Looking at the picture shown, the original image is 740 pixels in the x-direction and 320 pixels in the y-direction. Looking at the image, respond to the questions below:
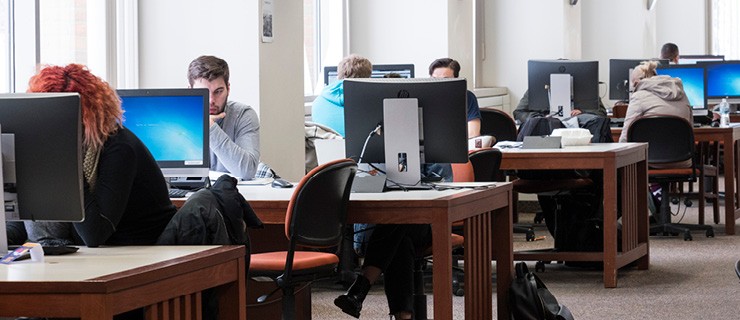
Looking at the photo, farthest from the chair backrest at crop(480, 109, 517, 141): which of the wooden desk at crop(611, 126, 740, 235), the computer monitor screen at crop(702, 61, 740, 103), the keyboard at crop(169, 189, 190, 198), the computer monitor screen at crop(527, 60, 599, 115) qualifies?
the keyboard at crop(169, 189, 190, 198)

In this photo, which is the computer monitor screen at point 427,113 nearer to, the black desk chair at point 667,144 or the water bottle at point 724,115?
the black desk chair at point 667,144

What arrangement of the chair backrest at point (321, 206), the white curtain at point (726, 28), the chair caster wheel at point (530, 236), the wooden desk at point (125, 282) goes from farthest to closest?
the white curtain at point (726, 28)
the chair caster wheel at point (530, 236)
the chair backrest at point (321, 206)
the wooden desk at point (125, 282)

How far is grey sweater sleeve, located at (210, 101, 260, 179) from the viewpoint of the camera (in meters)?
5.14

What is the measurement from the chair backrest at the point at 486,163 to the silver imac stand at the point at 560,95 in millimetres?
2238

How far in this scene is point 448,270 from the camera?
427 cm

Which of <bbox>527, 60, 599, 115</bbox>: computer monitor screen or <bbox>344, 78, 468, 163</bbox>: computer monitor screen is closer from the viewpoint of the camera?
<bbox>344, 78, 468, 163</bbox>: computer monitor screen

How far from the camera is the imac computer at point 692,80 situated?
9.84m

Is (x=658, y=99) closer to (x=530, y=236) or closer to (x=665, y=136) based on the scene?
(x=665, y=136)

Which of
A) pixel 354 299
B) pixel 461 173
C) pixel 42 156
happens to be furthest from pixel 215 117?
pixel 42 156

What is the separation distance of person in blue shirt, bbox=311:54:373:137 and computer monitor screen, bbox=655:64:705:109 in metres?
3.64

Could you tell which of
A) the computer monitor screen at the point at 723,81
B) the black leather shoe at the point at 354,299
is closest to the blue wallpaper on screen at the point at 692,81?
the computer monitor screen at the point at 723,81

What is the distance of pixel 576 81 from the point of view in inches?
328

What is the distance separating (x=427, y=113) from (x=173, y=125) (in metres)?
0.95

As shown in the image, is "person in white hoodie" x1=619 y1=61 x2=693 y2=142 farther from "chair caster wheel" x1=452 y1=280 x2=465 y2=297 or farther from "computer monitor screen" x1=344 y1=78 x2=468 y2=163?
"computer monitor screen" x1=344 y1=78 x2=468 y2=163
